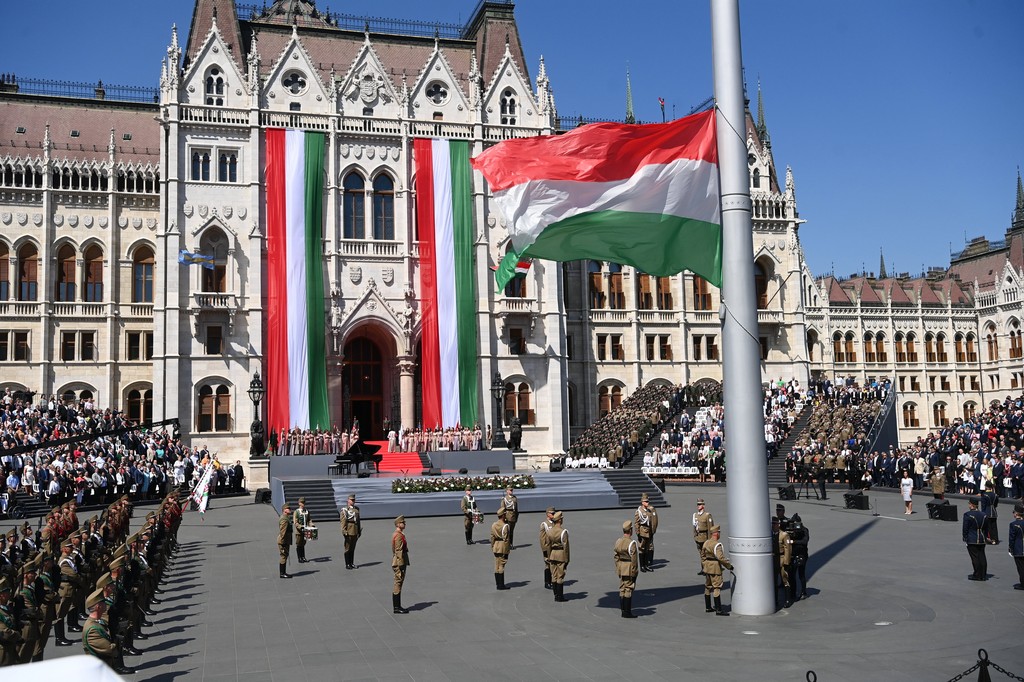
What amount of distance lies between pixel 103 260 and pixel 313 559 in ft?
120

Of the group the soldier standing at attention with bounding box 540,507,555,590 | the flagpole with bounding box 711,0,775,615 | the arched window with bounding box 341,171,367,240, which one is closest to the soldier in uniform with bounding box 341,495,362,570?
the soldier standing at attention with bounding box 540,507,555,590

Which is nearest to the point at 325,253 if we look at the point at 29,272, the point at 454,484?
the point at 29,272

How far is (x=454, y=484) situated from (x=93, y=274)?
3054 cm

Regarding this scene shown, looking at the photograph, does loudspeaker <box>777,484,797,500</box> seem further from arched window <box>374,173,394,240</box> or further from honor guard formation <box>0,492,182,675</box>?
arched window <box>374,173,394,240</box>

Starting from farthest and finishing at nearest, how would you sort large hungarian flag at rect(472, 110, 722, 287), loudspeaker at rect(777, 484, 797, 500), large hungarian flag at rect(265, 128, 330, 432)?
large hungarian flag at rect(265, 128, 330, 432), loudspeaker at rect(777, 484, 797, 500), large hungarian flag at rect(472, 110, 722, 287)

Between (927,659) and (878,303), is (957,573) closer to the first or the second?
(927,659)

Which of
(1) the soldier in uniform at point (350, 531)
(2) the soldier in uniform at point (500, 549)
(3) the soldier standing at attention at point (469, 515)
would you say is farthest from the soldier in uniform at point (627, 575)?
(3) the soldier standing at attention at point (469, 515)

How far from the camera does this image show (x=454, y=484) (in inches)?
1341

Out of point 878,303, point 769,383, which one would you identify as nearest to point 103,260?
point 769,383

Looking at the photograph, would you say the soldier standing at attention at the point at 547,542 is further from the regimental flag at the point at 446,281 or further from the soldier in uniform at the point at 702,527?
the regimental flag at the point at 446,281

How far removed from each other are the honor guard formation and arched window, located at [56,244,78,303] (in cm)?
3431

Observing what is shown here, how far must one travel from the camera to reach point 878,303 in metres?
73.2

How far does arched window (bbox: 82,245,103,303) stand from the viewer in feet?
174

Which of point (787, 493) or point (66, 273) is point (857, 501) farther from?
point (66, 273)
